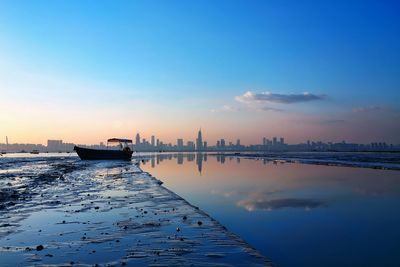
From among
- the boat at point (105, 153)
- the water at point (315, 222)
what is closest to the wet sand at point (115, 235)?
the water at point (315, 222)

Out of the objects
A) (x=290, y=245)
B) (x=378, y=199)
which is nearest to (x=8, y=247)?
(x=290, y=245)

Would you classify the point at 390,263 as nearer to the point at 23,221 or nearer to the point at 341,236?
the point at 341,236

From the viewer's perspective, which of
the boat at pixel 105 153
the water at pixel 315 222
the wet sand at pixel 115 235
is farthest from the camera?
the boat at pixel 105 153

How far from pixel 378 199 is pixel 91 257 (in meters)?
16.2

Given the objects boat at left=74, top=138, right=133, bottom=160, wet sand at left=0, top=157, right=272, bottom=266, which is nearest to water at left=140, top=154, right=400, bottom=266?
wet sand at left=0, top=157, right=272, bottom=266

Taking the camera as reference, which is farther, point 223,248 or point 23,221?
point 23,221

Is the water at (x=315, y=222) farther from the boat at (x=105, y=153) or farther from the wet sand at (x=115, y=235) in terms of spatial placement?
the boat at (x=105, y=153)

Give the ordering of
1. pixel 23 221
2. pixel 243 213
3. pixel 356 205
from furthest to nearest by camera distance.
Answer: pixel 356 205 < pixel 243 213 < pixel 23 221

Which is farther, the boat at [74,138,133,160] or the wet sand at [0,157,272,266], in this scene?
the boat at [74,138,133,160]

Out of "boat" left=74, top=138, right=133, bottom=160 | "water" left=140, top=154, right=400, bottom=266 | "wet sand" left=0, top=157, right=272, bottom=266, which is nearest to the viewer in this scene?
"wet sand" left=0, top=157, right=272, bottom=266

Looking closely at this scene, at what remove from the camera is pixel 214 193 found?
2264cm

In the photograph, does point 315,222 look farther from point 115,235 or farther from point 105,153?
point 105,153

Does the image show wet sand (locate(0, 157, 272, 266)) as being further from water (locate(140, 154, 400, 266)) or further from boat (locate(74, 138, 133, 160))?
boat (locate(74, 138, 133, 160))

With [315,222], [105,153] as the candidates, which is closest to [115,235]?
[315,222]
